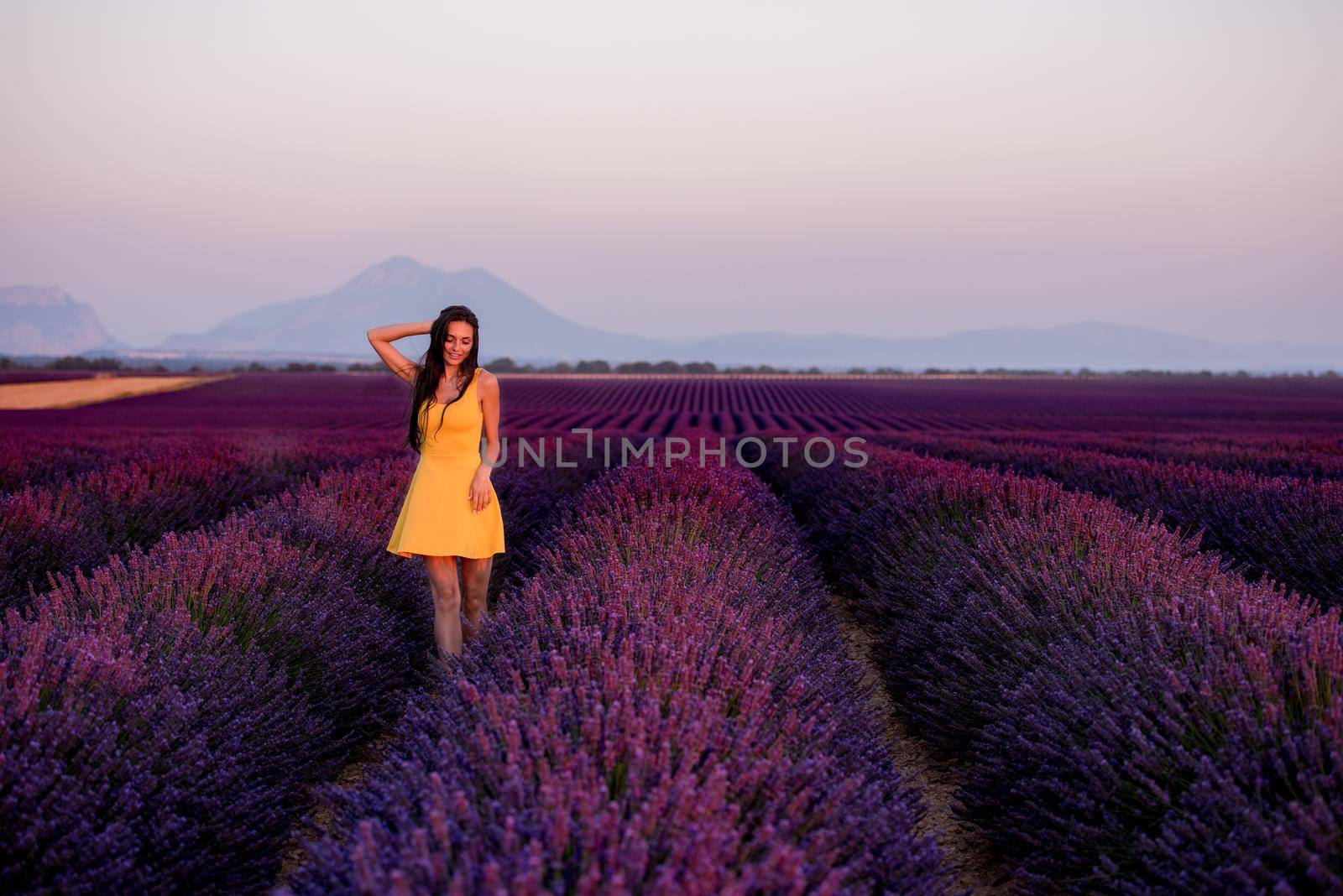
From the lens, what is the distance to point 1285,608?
7.77ft

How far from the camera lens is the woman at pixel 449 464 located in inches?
125

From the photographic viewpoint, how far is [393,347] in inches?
140

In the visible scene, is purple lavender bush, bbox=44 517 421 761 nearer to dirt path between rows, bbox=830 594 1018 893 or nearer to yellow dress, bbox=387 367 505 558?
yellow dress, bbox=387 367 505 558

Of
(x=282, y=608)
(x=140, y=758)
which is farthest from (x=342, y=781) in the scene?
(x=140, y=758)

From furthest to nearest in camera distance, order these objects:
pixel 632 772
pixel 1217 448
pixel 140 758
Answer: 1. pixel 1217 448
2. pixel 140 758
3. pixel 632 772

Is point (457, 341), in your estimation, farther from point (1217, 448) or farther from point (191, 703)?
point (1217, 448)

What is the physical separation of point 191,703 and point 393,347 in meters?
1.87


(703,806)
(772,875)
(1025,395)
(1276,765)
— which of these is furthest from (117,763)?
(1025,395)

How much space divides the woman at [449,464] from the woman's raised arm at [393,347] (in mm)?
115

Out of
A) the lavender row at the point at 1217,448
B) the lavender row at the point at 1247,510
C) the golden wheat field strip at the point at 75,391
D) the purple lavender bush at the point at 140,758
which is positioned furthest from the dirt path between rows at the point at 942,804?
the golden wheat field strip at the point at 75,391

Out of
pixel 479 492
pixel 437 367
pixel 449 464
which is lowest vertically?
pixel 479 492

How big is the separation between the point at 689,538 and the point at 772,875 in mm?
2191

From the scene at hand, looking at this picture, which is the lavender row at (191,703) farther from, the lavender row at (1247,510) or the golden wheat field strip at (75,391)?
the golden wheat field strip at (75,391)

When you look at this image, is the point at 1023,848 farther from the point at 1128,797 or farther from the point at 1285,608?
the point at 1285,608
